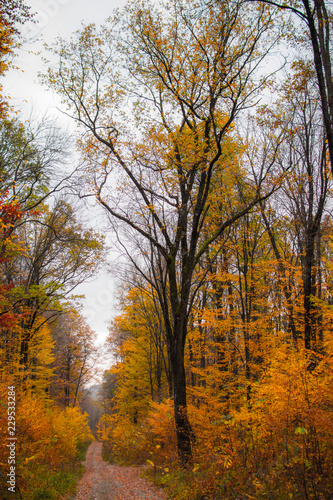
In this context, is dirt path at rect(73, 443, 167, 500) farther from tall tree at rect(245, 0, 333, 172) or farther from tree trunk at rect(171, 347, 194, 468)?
tall tree at rect(245, 0, 333, 172)

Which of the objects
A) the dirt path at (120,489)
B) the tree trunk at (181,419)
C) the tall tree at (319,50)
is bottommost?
the dirt path at (120,489)

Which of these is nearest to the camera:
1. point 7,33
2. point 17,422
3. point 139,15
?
point 7,33

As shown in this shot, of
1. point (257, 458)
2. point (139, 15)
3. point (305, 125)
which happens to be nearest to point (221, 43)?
point (139, 15)

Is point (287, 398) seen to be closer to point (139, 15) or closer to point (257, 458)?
point (257, 458)

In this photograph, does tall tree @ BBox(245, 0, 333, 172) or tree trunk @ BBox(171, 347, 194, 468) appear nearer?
tall tree @ BBox(245, 0, 333, 172)

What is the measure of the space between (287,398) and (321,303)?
3716 mm

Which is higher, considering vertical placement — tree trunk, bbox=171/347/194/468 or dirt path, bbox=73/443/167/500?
tree trunk, bbox=171/347/194/468

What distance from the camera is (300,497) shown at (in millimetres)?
2885

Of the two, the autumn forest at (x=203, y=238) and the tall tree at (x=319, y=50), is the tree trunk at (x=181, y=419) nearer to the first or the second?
the autumn forest at (x=203, y=238)

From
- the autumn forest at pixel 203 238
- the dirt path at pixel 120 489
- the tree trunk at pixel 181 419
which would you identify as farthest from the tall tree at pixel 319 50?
the dirt path at pixel 120 489

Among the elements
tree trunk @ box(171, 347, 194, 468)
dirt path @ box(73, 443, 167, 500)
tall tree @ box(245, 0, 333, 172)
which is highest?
tall tree @ box(245, 0, 333, 172)

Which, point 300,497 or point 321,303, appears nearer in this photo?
point 300,497

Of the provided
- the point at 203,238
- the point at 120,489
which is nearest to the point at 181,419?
the point at 120,489

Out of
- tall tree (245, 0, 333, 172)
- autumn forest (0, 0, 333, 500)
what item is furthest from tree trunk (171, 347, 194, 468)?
tall tree (245, 0, 333, 172)
